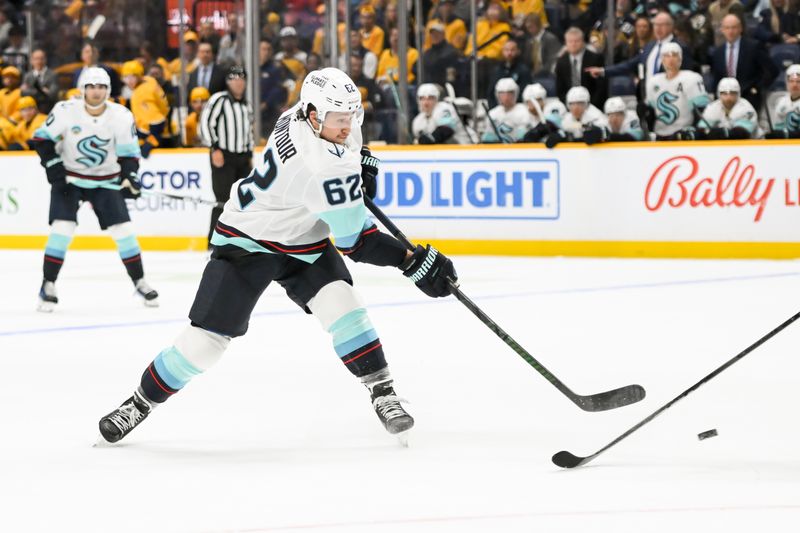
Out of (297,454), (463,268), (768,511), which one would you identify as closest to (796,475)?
(768,511)

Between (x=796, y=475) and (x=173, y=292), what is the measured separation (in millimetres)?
4998

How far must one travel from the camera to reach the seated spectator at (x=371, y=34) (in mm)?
10180

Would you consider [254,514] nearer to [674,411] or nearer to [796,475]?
[796,475]

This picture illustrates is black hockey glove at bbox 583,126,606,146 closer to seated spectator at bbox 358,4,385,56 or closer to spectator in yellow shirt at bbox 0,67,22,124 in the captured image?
seated spectator at bbox 358,4,385,56

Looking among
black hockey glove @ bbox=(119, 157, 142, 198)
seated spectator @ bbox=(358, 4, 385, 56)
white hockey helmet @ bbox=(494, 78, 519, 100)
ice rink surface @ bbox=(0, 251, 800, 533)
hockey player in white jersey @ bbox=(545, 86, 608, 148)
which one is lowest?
ice rink surface @ bbox=(0, 251, 800, 533)

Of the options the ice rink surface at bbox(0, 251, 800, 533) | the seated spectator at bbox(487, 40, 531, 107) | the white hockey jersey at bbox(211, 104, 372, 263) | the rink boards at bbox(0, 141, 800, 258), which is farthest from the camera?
the seated spectator at bbox(487, 40, 531, 107)

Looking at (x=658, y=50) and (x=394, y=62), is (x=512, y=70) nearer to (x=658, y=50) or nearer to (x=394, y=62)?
(x=394, y=62)

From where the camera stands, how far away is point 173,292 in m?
7.47

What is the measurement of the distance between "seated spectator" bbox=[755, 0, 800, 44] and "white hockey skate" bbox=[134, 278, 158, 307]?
16.4 ft

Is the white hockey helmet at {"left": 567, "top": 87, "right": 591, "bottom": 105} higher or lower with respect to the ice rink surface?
higher

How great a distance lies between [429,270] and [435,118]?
6564mm

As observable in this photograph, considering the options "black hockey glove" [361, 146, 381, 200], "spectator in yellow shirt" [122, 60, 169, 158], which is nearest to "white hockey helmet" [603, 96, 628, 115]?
"spectator in yellow shirt" [122, 60, 169, 158]

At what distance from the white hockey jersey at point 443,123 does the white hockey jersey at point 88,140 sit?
3547 mm

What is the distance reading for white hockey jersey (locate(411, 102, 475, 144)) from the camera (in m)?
9.80
